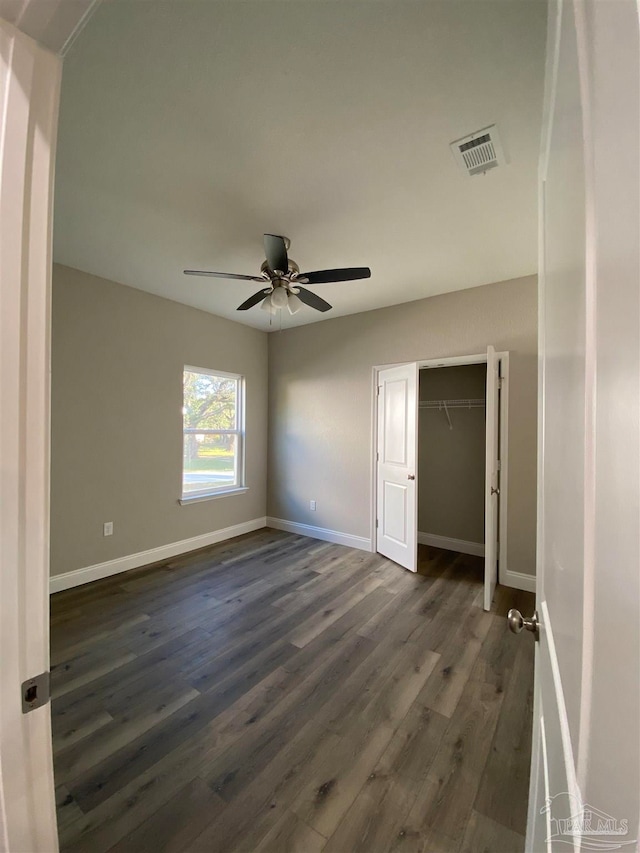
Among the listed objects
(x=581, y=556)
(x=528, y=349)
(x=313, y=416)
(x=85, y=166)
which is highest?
(x=85, y=166)

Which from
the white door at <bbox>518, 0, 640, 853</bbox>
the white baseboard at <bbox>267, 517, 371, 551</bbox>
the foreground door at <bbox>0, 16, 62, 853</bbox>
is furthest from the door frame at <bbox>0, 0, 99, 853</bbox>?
the white baseboard at <bbox>267, 517, 371, 551</bbox>

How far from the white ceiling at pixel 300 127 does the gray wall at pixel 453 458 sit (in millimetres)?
1581

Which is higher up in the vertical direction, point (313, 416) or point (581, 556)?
point (313, 416)

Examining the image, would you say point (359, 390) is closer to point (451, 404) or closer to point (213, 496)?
point (451, 404)

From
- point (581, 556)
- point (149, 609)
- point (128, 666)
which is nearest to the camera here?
point (581, 556)

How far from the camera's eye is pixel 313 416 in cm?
440

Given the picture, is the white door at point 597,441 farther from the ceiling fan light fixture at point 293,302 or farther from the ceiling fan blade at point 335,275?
the ceiling fan light fixture at point 293,302

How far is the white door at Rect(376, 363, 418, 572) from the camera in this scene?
328 centimetres

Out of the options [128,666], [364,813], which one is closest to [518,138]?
[364,813]

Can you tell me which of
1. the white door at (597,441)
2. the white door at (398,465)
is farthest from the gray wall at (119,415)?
the white door at (597,441)

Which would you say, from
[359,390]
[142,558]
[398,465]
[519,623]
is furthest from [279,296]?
[142,558]

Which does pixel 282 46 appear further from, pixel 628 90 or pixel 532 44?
pixel 628 90

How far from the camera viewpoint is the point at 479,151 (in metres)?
1.63

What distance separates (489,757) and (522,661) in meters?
0.79
